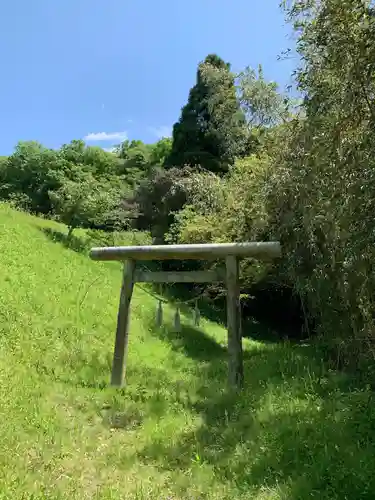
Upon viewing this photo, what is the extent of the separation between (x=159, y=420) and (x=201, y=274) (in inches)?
91.8

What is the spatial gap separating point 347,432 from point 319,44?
4209 millimetres

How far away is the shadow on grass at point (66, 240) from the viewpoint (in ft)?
54.3

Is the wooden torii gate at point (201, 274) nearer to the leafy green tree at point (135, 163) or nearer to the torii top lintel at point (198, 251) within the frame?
the torii top lintel at point (198, 251)

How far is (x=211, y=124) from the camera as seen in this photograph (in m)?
22.5

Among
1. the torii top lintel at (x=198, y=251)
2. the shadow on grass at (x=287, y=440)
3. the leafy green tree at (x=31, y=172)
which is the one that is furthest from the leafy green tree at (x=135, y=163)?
the shadow on grass at (x=287, y=440)

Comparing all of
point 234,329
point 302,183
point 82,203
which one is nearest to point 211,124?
point 82,203

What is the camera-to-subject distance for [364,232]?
489 centimetres

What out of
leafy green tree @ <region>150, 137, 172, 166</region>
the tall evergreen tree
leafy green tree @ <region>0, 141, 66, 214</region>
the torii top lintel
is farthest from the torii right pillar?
leafy green tree @ <region>150, 137, 172, 166</region>

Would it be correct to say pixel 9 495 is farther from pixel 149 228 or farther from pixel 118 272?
pixel 149 228

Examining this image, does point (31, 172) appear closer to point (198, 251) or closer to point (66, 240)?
point (66, 240)

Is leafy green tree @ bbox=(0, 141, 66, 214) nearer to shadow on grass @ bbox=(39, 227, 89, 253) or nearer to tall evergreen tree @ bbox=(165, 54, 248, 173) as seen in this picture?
tall evergreen tree @ bbox=(165, 54, 248, 173)

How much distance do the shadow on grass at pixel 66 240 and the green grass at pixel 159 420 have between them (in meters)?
5.62

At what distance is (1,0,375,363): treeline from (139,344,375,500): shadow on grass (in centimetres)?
131

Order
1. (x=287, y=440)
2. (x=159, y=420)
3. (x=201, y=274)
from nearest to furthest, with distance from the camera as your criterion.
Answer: (x=287, y=440) < (x=159, y=420) < (x=201, y=274)
